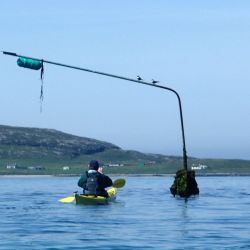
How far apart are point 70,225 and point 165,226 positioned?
3.83 m

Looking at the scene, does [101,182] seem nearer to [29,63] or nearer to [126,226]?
[29,63]

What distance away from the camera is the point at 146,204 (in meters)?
55.6

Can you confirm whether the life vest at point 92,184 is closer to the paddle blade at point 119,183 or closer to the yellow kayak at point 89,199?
the yellow kayak at point 89,199

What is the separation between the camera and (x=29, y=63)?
5538 centimetres

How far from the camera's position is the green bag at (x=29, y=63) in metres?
54.2

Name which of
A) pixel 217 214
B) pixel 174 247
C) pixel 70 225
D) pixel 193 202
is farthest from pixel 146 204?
pixel 174 247

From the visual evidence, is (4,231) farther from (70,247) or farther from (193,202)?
(193,202)

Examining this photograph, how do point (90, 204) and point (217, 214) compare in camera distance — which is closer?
point (217, 214)

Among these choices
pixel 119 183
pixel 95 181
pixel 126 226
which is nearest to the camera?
pixel 126 226

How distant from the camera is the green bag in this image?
5424 centimetres

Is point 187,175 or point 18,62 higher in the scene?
point 18,62

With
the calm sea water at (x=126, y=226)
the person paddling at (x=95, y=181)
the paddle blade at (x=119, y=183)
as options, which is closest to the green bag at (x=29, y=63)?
the person paddling at (x=95, y=181)

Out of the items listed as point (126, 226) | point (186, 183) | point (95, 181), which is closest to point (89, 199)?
point (95, 181)

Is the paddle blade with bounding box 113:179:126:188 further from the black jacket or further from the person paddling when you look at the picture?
the person paddling
